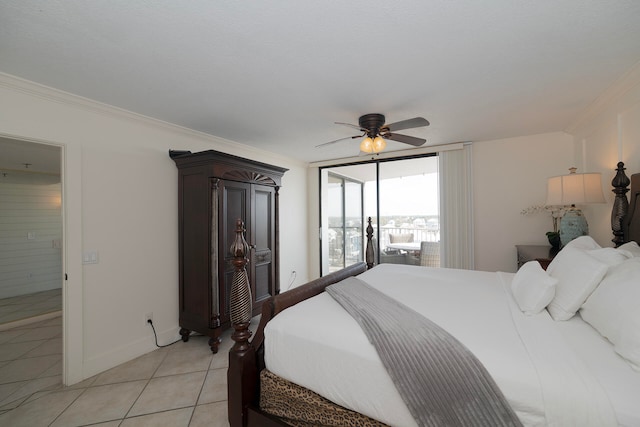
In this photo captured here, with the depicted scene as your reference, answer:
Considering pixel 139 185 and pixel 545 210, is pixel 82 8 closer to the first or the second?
pixel 139 185

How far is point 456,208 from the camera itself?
12.9ft

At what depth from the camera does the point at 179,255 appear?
9.77 ft

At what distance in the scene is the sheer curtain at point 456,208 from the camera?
3.83 metres

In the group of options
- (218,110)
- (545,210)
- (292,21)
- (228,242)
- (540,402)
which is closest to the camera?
(540,402)

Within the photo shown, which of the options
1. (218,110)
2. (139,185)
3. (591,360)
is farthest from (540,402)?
(139,185)

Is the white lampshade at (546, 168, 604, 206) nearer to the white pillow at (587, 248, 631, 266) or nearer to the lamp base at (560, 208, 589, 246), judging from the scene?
the lamp base at (560, 208, 589, 246)

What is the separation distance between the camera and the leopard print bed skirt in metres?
1.19

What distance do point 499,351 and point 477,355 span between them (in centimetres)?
9

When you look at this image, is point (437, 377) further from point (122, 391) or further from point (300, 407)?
point (122, 391)

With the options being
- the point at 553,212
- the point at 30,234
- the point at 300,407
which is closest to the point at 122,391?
the point at 300,407

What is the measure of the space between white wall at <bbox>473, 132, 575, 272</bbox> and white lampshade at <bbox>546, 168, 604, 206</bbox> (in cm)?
123

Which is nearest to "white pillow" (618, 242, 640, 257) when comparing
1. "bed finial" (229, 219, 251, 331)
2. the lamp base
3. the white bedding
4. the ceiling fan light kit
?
the white bedding

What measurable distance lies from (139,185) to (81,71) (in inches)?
43.9

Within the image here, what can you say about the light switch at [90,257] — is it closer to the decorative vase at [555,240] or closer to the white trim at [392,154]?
the white trim at [392,154]
